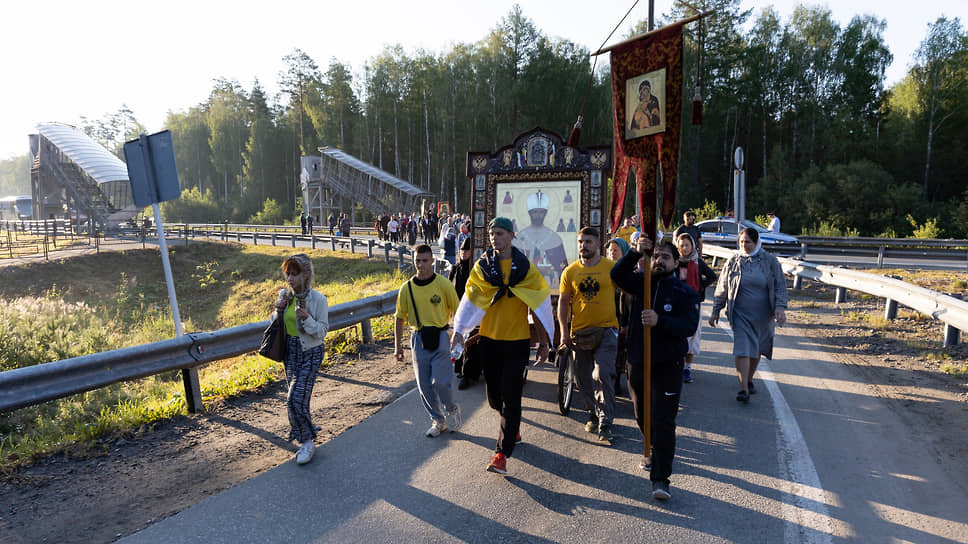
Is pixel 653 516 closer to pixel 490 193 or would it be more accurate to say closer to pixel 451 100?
pixel 490 193

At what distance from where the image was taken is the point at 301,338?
195 inches

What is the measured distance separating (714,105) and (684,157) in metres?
4.85

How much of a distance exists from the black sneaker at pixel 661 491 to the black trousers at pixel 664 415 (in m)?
0.03

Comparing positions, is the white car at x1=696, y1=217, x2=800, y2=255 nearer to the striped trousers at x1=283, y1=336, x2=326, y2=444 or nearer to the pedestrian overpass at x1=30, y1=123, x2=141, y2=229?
the striped trousers at x1=283, y1=336, x2=326, y2=444

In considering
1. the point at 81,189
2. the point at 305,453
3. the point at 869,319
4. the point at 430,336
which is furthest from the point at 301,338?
the point at 81,189

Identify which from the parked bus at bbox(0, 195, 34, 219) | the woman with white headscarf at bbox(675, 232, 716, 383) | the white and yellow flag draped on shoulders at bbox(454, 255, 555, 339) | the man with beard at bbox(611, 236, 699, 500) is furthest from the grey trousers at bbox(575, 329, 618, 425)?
the parked bus at bbox(0, 195, 34, 219)

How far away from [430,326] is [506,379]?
0.99 metres

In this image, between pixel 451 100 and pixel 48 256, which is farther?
pixel 451 100

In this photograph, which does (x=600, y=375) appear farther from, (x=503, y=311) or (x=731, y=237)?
(x=731, y=237)

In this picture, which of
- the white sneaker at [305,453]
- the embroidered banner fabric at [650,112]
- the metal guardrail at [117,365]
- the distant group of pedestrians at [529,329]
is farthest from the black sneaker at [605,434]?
the metal guardrail at [117,365]

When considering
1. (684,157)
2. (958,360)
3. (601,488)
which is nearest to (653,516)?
(601,488)

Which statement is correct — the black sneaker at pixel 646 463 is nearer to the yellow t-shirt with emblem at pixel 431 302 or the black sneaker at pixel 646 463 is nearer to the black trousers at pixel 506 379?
the black trousers at pixel 506 379

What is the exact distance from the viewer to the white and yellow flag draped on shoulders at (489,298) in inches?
193

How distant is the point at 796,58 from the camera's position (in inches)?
1631
